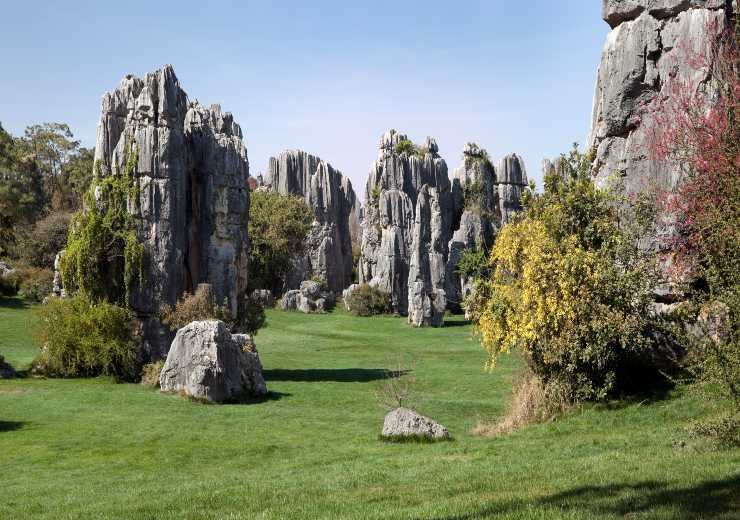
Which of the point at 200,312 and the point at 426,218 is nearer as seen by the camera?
the point at 200,312

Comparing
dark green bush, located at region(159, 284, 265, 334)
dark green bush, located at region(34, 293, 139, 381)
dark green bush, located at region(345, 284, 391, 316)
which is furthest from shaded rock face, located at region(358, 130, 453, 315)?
dark green bush, located at region(34, 293, 139, 381)

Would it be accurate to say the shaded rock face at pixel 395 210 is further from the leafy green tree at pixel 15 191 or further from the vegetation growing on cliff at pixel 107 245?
the vegetation growing on cliff at pixel 107 245

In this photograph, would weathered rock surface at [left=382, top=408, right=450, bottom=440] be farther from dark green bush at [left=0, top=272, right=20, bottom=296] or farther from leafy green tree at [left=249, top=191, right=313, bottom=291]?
leafy green tree at [left=249, top=191, right=313, bottom=291]

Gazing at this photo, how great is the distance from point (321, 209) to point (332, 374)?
229 feet

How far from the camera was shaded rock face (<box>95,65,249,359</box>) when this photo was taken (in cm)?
3528

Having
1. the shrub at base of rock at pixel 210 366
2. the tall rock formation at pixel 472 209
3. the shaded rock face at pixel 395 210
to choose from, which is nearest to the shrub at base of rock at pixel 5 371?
the shrub at base of rock at pixel 210 366

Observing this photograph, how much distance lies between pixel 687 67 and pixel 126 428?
689 inches

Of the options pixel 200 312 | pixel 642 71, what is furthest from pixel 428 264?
pixel 642 71

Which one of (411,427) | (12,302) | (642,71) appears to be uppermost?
(642,71)

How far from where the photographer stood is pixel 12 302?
5334 centimetres

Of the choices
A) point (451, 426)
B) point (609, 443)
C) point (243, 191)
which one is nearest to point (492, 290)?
point (451, 426)

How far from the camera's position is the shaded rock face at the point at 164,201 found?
35.3 metres

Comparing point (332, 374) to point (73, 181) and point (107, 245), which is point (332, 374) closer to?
point (107, 245)

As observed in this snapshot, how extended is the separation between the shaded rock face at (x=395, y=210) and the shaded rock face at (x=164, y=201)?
3358 cm
